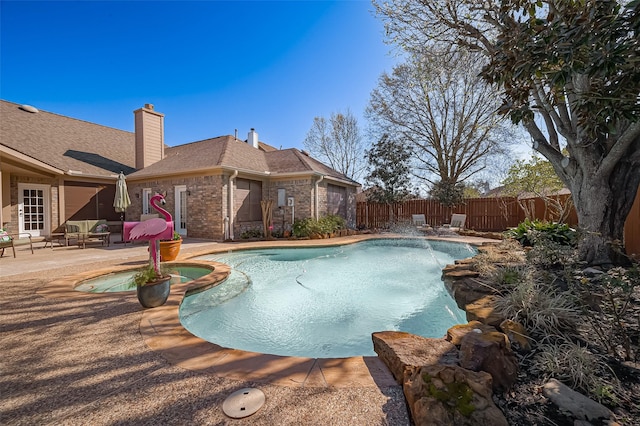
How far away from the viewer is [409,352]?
84.1 inches

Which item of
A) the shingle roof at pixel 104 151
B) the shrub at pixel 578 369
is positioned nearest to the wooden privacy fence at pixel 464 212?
the shingle roof at pixel 104 151

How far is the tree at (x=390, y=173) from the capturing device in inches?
610

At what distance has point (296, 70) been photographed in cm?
1221

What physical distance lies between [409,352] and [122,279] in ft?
18.8

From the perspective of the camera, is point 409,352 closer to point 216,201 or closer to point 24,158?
point 216,201

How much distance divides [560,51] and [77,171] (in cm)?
1475

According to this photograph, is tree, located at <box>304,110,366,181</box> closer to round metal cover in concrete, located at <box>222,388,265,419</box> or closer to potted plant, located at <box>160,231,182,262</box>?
potted plant, located at <box>160,231,182,262</box>

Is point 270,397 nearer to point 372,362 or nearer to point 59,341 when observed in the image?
point 372,362

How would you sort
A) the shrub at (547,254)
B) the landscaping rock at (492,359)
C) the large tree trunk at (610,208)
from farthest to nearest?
the large tree trunk at (610,208) → the shrub at (547,254) → the landscaping rock at (492,359)

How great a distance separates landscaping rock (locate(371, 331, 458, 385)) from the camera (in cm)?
200

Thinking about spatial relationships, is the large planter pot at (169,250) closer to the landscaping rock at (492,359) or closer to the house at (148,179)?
the house at (148,179)

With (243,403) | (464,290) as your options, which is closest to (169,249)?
(243,403)

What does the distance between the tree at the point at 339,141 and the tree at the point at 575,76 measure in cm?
1856

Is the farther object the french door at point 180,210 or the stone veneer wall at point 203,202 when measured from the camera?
the french door at point 180,210
